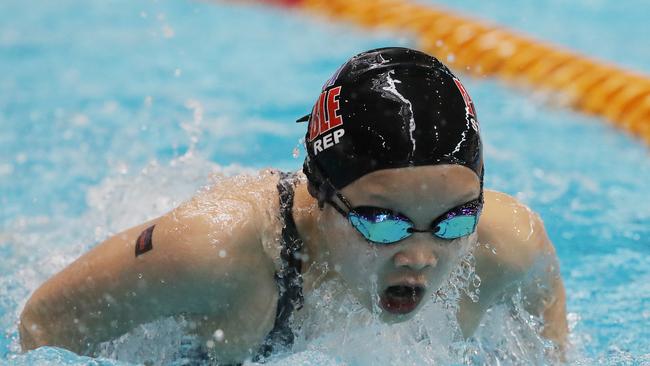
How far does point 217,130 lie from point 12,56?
1854 millimetres

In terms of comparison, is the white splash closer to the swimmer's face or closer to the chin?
the swimmer's face

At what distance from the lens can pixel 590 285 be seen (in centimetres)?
341

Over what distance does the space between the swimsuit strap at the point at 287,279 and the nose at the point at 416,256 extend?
1.07 feet

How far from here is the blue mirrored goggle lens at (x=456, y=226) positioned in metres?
1.92

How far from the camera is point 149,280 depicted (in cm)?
212

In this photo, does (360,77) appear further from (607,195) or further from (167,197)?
(607,195)

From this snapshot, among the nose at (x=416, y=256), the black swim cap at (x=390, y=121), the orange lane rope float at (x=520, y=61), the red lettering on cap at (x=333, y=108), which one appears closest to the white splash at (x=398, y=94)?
the black swim cap at (x=390, y=121)

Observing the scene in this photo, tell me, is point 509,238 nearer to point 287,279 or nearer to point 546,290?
point 546,290

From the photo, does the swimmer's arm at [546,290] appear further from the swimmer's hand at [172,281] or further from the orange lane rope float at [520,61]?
the orange lane rope float at [520,61]

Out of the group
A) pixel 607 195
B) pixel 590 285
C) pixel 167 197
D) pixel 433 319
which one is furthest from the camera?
pixel 607 195

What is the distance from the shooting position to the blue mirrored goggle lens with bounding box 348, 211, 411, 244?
6.24 feet

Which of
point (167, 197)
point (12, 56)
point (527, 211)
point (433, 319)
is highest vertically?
point (527, 211)

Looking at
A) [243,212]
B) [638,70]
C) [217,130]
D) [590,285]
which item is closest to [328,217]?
[243,212]

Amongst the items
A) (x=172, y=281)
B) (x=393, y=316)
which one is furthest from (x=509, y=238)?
(x=172, y=281)
